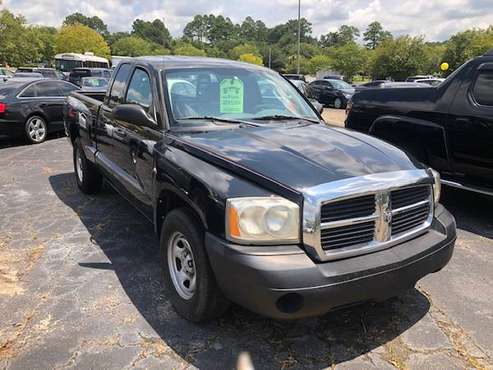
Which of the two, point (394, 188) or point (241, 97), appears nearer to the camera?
point (394, 188)

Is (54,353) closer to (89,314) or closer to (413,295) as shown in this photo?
(89,314)

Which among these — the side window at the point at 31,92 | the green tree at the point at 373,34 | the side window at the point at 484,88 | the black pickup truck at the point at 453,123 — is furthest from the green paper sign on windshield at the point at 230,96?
the green tree at the point at 373,34

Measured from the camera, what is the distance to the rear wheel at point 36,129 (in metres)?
10.8

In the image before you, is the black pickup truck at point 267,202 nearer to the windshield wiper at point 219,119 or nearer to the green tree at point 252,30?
the windshield wiper at point 219,119

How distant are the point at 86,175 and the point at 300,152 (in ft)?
13.2

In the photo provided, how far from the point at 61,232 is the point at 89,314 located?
1.91 meters

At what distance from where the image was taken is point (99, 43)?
244 ft

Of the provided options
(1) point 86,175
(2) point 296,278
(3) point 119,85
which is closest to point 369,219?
(2) point 296,278

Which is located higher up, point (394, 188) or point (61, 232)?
point (394, 188)

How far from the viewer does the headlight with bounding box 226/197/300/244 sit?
8.71 ft

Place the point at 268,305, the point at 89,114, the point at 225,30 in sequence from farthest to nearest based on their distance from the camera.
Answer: the point at 225,30 < the point at 89,114 < the point at 268,305

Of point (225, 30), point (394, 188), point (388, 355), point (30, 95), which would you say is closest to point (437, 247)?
point (394, 188)

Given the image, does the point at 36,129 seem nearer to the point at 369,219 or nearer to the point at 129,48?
the point at 369,219

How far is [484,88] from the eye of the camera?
5406mm
